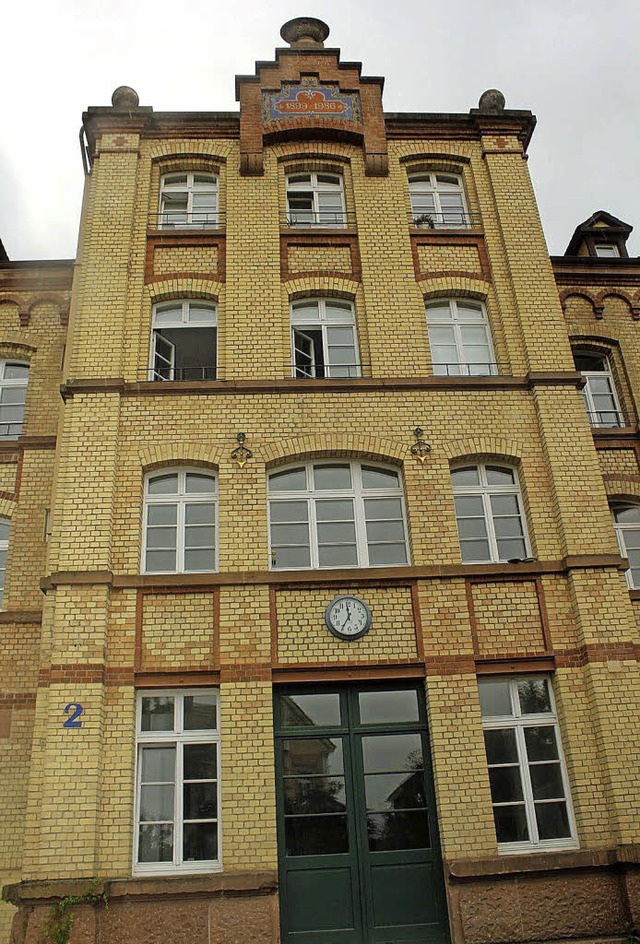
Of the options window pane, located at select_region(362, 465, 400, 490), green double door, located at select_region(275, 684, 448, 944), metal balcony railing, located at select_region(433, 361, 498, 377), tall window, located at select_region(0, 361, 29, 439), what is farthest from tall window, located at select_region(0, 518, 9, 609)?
metal balcony railing, located at select_region(433, 361, 498, 377)

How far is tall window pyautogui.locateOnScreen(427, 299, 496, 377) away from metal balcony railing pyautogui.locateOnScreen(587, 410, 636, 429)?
3057 mm

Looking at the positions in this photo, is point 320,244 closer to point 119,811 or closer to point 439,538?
point 439,538


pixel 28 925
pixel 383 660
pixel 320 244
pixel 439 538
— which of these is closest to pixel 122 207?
pixel 320 244

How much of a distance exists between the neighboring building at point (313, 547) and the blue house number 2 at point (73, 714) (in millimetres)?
28

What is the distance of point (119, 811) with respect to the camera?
1005 cm

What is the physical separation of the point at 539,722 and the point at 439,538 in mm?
2766

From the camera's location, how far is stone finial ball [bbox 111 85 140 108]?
15.3 metres

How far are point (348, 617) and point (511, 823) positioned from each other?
3.26 m

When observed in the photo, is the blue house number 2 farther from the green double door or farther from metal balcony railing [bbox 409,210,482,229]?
metal balcony railing [bbox 409,210,482,229]

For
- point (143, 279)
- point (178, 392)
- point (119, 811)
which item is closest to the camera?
point (119, 811)

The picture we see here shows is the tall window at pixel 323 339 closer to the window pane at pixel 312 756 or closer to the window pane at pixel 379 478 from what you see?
the window pane at pixel 379 478

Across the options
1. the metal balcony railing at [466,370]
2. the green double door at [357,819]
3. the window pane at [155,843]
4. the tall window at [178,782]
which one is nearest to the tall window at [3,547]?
the tall window at [178,782]

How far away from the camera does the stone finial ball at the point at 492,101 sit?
15972mm

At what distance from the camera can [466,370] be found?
13.6m
